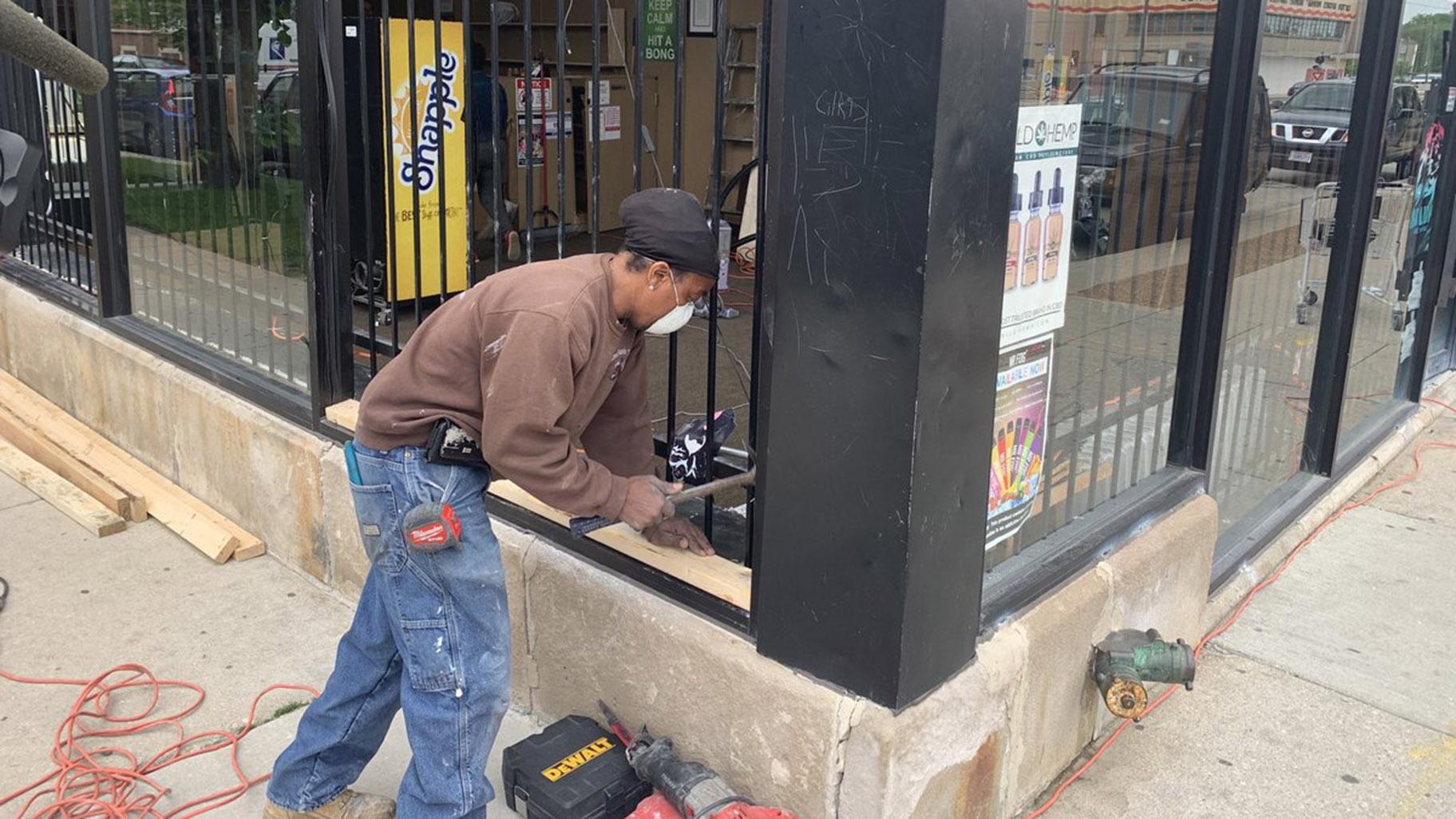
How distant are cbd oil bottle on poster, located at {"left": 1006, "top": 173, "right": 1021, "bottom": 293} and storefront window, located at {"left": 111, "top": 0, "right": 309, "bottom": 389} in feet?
9.05

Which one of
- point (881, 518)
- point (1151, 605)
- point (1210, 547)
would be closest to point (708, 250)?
point (881, 518)

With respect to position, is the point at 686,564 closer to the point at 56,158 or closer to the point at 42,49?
the point at 42,49

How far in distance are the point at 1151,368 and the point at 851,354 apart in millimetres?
1783

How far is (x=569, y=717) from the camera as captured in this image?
3.39 m

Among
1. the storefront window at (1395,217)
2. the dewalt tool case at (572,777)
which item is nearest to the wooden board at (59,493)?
the dewalt tool case at (572,777)

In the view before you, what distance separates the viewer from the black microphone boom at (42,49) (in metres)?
A: 1.36

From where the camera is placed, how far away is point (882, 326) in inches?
100

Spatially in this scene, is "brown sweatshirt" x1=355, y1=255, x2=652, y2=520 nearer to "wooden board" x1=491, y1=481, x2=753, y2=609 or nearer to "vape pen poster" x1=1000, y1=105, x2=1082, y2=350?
"wooden board" x1=491, y1=481, x2=753, y2=609

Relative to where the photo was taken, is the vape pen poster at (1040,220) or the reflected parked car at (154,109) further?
the reflected parked car at (154,109)

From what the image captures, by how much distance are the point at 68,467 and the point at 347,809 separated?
3237 mm

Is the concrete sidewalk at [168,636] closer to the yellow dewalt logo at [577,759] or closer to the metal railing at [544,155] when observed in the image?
the yellow dewalt logo at [577,759]

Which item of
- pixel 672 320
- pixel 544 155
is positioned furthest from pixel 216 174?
pixel 672 320

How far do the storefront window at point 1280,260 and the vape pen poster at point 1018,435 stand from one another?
1159mm

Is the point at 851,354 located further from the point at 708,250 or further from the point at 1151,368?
the point at 1151,368
